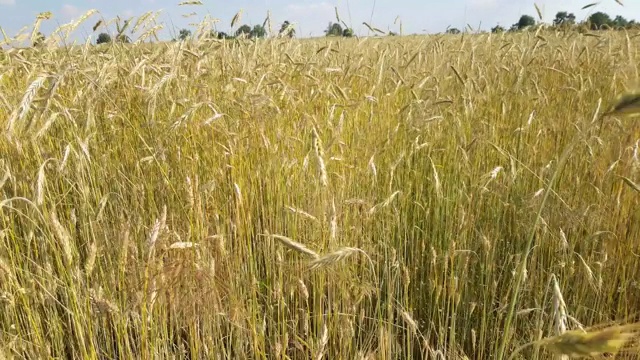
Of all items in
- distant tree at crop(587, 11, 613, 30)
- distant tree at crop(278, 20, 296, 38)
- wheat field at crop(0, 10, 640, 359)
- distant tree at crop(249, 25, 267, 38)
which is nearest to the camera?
wheat field at crop(0, 10, 640, 359)

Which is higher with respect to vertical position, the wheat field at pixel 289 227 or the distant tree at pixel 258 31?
the distant tree at pixel 258 31

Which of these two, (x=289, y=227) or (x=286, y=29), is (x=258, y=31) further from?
(x=289, y=227)

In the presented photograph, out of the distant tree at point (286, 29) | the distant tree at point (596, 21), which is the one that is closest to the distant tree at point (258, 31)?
the distant tree at point (286, 29)

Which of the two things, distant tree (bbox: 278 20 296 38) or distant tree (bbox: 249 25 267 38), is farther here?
distant tree (bbox: 249 25 267 38)

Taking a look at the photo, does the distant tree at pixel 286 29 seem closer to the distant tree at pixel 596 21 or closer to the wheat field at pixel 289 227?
the wheat field at pixel 289 227

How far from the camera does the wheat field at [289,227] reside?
123 cm

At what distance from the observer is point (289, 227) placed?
65.0 inches

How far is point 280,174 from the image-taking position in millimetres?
1684

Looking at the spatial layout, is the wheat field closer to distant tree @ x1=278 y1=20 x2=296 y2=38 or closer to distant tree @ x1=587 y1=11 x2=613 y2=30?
distant tree @ x1=278 y1=20 x2=296 y2=38

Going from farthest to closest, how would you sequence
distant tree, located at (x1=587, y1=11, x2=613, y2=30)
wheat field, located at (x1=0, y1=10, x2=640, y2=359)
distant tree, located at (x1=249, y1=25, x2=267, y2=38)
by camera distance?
distant tree, located at (x1=587, y1=11, x2=613, y2=30) < distant tree, located at (x1=249, y1=25, x2=267, y2=38) < wheat field, located at (x1=0, y1=10, x2=640, y2=359)

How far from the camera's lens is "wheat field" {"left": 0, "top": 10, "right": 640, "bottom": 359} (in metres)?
1.23

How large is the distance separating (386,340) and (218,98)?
1390 mm

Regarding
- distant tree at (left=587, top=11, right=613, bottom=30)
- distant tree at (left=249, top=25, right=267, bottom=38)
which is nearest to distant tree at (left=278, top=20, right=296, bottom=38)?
distant tree at (left=249, top=25, right=267, bottom=38)

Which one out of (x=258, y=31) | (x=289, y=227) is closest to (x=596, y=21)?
(x=258, y=31)
